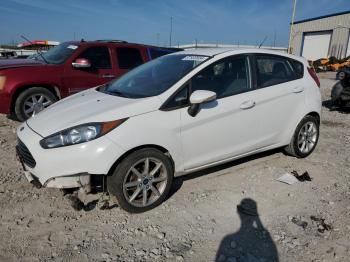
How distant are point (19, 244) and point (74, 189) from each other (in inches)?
28.1

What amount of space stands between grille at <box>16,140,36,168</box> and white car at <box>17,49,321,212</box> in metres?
0.01

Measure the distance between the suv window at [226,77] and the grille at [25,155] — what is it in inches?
71.9

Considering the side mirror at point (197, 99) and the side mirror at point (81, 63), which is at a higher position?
the side mirror at point (81, 63)

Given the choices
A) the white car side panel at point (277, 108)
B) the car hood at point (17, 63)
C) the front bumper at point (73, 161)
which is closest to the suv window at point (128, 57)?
the car hood at point (17, 63)

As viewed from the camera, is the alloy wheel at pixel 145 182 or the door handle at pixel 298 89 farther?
the door handle at pixel 298 89

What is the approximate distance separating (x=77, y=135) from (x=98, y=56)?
4.46 m

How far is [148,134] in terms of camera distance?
3.34 m

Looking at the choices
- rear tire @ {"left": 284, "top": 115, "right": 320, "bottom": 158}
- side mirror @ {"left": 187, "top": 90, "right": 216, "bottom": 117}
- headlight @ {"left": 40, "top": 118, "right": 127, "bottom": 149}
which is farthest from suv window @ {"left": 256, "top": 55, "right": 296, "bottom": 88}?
headlight @ {"left": 40, "top": 118, "right": 127, "bottom": 149}

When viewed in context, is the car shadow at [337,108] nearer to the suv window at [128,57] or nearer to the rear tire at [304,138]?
the rear tire at [304,138]

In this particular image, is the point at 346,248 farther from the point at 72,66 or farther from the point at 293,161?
the point at 72,66

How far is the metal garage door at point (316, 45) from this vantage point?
32406 millimetres

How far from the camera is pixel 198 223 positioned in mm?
3404

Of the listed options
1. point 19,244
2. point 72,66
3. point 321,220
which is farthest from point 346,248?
point 72,66

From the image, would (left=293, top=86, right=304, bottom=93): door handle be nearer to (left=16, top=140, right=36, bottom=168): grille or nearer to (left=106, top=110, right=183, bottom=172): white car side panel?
(left=106, top=110, right=183, bottom=172): white car side panel
